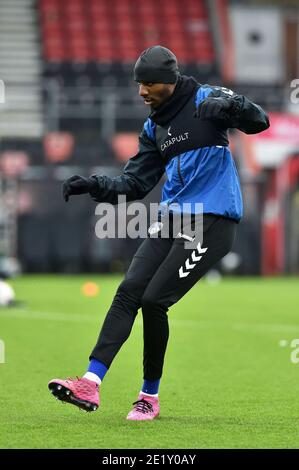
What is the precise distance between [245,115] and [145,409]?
1.53 m

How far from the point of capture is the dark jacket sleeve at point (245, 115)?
5.56 metres

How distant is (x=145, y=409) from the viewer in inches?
228

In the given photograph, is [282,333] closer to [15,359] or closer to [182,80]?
[15,359]

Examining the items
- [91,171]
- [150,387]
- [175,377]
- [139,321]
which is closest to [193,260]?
[150,387]

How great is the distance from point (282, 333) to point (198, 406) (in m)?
4.60

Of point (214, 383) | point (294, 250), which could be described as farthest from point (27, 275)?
point (214, 383)

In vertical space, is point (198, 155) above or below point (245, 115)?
below

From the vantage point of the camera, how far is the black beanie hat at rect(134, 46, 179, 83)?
571cm

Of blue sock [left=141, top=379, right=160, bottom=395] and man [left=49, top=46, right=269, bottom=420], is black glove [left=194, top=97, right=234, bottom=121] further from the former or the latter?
blue sock [left=141, top=379, right=160, bottom=395]

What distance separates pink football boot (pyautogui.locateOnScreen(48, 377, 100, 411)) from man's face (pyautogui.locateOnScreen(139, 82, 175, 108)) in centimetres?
142

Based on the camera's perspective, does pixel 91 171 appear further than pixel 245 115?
Yes

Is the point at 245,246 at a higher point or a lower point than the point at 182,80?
lower

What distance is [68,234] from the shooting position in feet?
69.6

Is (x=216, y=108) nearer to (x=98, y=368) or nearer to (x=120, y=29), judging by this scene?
(x=98, y=368)
